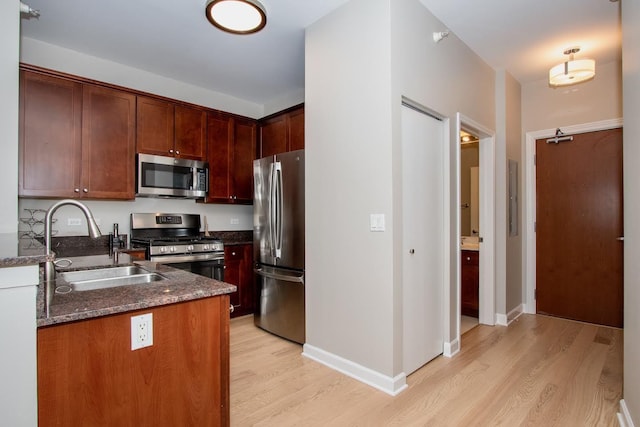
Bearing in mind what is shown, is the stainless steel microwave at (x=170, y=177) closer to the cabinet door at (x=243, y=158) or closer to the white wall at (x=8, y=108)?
the cabinet door at (x=243, y=158)

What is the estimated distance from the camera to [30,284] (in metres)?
0.96

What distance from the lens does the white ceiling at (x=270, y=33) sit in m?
Result: 2.54

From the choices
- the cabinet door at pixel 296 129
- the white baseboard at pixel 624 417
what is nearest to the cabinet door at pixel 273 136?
the cabinet door at pixel 296 129

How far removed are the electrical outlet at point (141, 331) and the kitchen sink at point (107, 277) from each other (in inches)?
18.2

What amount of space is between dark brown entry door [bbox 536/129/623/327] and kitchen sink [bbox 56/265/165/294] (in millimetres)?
4095

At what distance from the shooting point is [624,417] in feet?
6.02

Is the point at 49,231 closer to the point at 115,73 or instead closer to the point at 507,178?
the point at 115,73

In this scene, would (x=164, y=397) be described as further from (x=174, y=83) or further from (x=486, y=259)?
(x=174, y=83)

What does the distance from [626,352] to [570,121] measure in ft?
9.11

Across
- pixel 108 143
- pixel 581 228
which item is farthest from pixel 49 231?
pixel 581 228

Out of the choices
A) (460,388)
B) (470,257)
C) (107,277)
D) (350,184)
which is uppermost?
(350,184)

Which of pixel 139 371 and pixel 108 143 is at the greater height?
pixel 108 143

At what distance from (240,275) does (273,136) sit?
1.68 m

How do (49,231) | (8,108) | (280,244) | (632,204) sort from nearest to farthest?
(49,231), (8,108), (632,204), (280,244)
